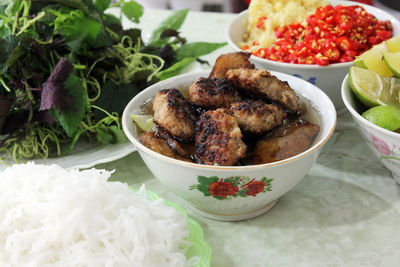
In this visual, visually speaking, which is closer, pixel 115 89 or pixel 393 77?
pixel 393 77

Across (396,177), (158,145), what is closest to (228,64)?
(158,145)

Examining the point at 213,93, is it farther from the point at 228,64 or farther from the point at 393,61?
the point at 393,61

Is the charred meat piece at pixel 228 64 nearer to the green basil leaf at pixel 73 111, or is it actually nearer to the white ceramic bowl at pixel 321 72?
the white ceramic bowl at pixel 321 72

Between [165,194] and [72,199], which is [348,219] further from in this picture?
[72,199]

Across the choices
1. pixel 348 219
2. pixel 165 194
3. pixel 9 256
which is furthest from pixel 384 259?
pixel 9 256

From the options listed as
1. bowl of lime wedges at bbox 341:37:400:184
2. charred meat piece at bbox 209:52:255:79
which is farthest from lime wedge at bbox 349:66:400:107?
charred meat piece at bbox 209:52:255:79

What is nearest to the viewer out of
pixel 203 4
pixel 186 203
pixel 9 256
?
pixel 9 256

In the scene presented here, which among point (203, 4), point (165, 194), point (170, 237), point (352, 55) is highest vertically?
point (352, 55)
